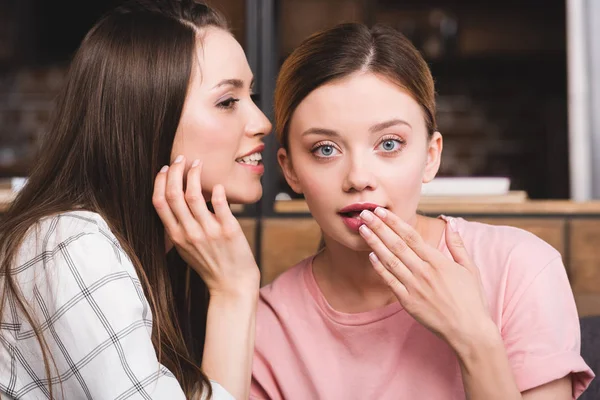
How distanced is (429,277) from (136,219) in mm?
591

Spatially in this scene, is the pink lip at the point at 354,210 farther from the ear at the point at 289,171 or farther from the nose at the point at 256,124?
the nose at the point at 256,124

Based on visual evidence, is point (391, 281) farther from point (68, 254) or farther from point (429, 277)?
point (68, 254)

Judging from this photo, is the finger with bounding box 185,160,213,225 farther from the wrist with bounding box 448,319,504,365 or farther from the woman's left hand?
the wrist with bounding box 448,319,504,365

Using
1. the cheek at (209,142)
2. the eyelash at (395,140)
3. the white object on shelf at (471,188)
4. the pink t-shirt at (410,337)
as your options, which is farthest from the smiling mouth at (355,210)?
the white object on shelf at (471,188)

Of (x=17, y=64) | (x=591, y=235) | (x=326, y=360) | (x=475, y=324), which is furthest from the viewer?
(x=17, y=64)

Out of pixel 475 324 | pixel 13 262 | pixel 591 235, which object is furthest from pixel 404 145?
pixel 591 235

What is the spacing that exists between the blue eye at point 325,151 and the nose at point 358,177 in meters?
0.05

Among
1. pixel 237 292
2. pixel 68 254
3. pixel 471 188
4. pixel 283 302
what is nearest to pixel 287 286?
pixel 283 302

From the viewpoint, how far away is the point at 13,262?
4.14 feet

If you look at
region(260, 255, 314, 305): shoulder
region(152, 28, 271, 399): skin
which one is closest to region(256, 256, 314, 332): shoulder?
region(260, 255, 314, 305): shoulder

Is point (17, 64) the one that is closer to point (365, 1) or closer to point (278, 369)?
point (365, 1)

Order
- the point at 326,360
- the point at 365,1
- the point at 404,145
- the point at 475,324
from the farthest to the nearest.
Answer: the point at 365,1 < the point at 326,360 < the point at 404,145 < the point at 475,324

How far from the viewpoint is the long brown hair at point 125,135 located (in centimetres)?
140

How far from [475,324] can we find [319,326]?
1.21ft
